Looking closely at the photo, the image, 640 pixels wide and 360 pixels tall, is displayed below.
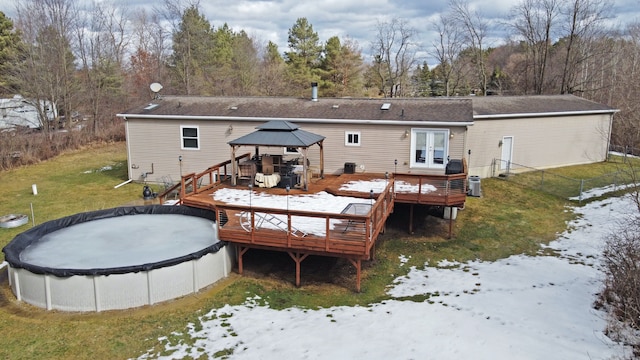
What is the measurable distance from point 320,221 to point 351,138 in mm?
5877

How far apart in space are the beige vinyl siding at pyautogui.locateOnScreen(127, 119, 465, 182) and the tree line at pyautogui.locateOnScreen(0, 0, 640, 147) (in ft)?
43.3

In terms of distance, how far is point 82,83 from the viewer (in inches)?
1161

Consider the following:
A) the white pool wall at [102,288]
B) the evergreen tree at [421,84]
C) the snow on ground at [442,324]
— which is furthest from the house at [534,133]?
the evergreen tree at [421,84]

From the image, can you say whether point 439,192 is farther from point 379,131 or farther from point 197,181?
point 197,181

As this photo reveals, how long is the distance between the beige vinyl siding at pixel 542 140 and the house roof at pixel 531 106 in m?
0.29

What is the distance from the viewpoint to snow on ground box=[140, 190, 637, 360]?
21.7 ft

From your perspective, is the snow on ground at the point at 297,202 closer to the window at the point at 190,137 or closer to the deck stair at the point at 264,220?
the deck stair at the point at 264,220

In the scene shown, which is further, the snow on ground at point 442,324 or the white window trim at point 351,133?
the white window trim at point 351,133

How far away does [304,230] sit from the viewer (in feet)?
31.4

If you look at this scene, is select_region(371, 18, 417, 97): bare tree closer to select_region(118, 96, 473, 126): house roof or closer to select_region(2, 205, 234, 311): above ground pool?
select_region(118, 96, 473, 126): house roof

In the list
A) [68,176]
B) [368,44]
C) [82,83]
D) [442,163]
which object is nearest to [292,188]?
[442,163]

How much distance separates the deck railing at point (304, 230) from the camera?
872cm

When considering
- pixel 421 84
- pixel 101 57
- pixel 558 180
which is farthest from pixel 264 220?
pixel 421 84

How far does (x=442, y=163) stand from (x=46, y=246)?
1135 centimetres
